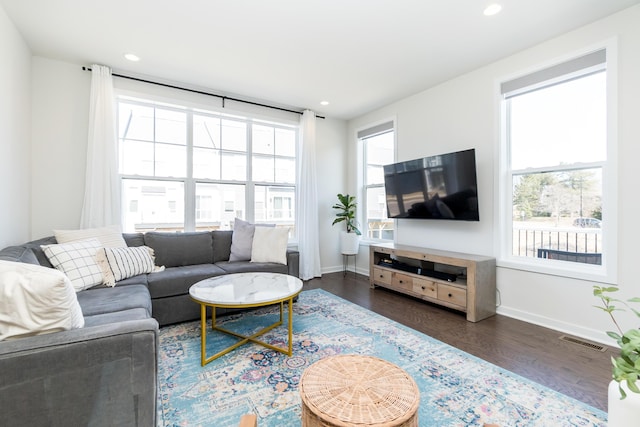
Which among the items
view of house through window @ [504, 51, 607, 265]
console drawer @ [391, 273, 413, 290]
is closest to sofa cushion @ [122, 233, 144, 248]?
console drawer @ [391, 273, 413, 290]

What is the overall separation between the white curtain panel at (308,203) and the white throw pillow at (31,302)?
3420 millimetres

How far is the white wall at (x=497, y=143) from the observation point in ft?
7.26

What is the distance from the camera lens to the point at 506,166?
3.02 meters

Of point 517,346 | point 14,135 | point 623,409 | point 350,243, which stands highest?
point 14,135

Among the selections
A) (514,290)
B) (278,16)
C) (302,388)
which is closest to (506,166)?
(514,290)

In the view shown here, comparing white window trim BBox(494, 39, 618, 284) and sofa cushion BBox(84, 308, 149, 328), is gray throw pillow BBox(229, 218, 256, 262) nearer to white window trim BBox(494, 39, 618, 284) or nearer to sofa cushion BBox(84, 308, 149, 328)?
sofa cushion BBox(84, 308, 149, 328)

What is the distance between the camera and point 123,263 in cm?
254

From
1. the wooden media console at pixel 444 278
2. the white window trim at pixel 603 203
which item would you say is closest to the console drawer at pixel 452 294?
the wooden media console at pixel 444 278

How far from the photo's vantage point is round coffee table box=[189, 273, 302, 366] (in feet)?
6.55

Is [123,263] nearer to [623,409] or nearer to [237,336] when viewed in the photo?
[237,336]

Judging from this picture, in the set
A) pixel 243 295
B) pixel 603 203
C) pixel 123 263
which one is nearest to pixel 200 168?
pixel 123 263

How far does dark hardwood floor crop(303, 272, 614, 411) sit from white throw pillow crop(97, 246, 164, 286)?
2.20 metres

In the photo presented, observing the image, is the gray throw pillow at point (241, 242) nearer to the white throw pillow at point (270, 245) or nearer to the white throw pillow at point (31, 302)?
the white throw pillow at point (270, 245)

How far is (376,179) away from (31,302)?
170 inches
